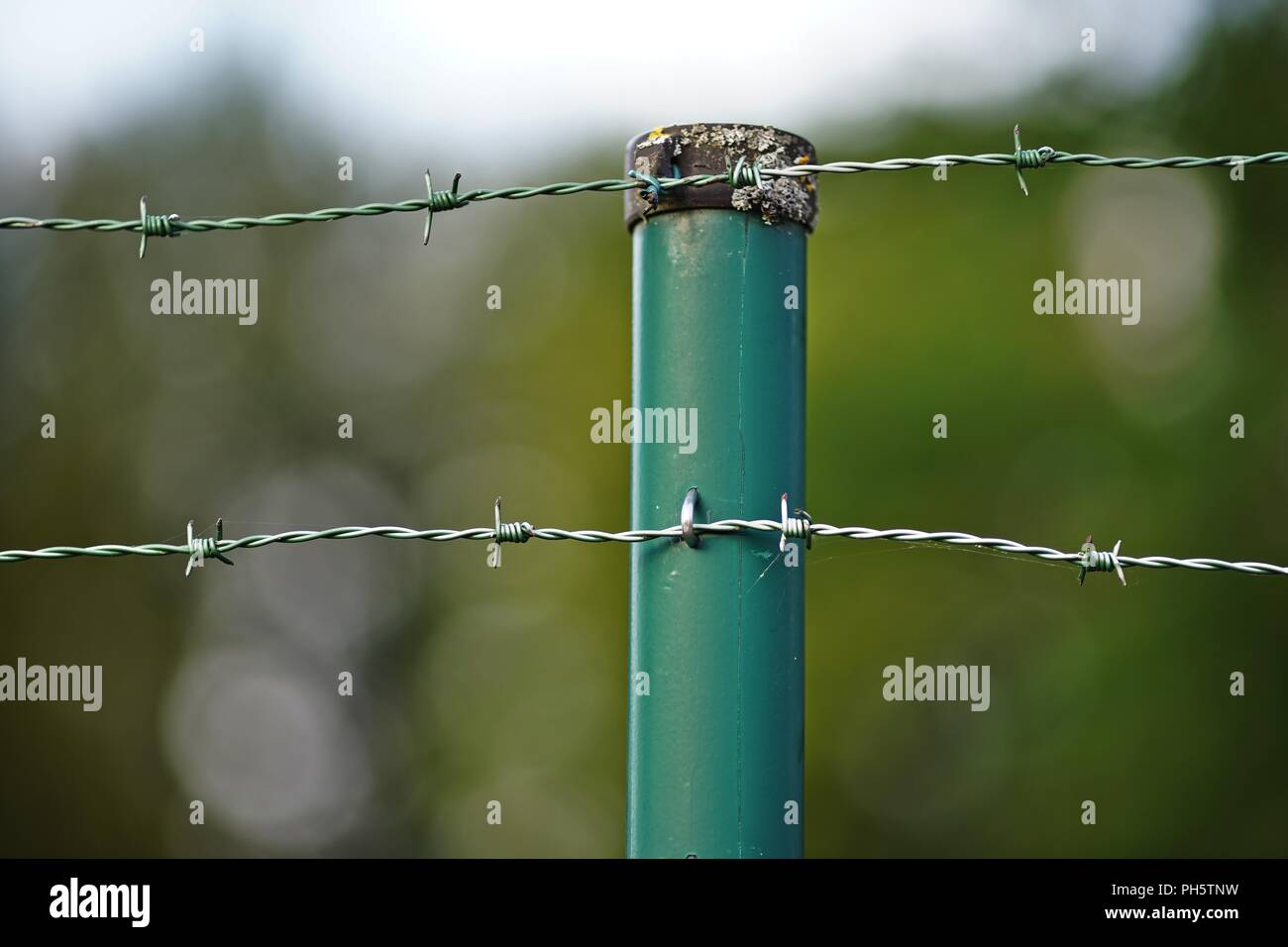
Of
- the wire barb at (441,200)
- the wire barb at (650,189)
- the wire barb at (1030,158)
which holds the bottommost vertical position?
the wire barb at (650,189)

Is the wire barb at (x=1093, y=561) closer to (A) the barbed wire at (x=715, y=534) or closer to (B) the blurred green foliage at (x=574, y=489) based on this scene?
(A) the barbed wire at (x=715, y=534)

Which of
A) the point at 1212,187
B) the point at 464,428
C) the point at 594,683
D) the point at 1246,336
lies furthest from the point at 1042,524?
the point at 464,428

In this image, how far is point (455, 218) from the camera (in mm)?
15625

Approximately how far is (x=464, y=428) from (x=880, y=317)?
4933 millimetres

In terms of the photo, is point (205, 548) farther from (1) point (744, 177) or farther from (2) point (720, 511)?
(1) point (744, 177)

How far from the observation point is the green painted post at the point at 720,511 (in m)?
1.82

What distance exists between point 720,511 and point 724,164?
1.57 feet

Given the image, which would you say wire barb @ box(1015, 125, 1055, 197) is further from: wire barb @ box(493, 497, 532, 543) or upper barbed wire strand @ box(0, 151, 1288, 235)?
wire barb @ box(493, 497, 532, 543)

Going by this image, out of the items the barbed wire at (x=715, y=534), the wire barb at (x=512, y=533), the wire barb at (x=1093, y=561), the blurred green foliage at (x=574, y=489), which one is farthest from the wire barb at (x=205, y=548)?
the blurred green foliage at (x=574, y=489)

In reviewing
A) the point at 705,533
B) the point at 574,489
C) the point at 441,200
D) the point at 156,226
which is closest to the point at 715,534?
the point at 705,533

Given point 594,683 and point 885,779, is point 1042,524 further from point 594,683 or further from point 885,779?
point 594,683

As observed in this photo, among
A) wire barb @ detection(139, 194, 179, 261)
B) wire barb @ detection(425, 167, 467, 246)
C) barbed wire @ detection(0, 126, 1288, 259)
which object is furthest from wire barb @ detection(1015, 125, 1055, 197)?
wire barb @ detection(139, 194, 179, 261)

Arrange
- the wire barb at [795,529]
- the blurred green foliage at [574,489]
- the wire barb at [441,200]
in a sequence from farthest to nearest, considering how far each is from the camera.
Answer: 1. the blurred green foliage at [574,489]
2. the wire barb at [441,200]
3. the wire barb at [795,529]

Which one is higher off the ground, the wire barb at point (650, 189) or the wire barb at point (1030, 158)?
the wire barb at point (1030, 158)
